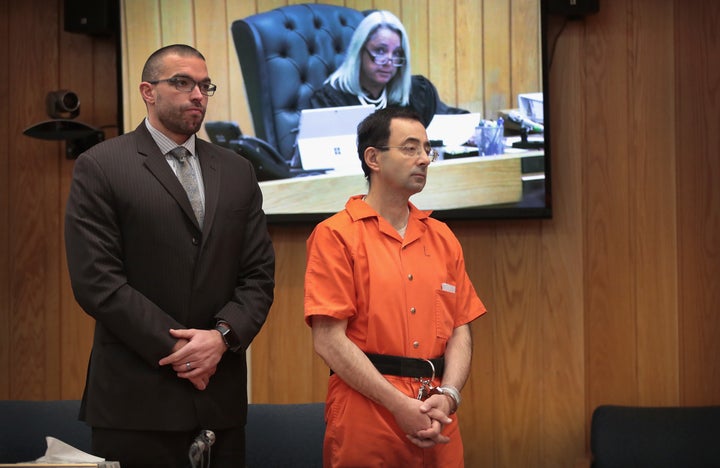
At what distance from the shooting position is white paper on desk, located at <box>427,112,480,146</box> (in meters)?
3.79

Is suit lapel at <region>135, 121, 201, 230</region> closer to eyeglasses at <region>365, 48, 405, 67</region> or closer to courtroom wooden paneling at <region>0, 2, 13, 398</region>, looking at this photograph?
eyeglasses at <region>365, 48, 405, 67</region>

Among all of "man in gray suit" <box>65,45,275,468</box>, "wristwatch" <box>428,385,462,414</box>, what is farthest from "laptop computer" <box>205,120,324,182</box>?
"wristwatch" <box>428,385,462,414</box>

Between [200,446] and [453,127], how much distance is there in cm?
194

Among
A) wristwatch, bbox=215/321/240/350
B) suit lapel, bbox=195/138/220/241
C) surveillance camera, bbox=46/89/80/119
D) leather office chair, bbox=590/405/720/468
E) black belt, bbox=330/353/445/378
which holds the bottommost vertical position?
leather office chair, bbox=590/405/720/468

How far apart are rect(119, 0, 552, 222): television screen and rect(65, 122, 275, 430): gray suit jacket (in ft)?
4.36

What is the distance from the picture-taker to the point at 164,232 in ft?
7.94

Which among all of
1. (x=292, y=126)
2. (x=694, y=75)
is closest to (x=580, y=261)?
(x=694, y=75)

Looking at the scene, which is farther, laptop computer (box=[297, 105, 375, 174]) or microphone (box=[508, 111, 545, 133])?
laptop computer (box=[297, 105, 375, 174])

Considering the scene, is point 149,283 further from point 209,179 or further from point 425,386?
point 425,386

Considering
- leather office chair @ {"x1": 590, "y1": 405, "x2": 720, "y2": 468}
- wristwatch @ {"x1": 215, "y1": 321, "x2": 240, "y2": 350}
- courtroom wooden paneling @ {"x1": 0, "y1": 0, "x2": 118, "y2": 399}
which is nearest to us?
wristwatch @ {"x1": 215, "y1": 321, "x2": 240, "y2": 350}

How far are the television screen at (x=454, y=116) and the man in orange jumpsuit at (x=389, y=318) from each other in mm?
1203

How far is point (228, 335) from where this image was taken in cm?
243

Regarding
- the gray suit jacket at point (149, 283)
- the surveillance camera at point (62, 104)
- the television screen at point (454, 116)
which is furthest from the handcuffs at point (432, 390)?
the surveillance camera at point (62, 104)

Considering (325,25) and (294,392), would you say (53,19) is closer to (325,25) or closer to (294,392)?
(325,25)
